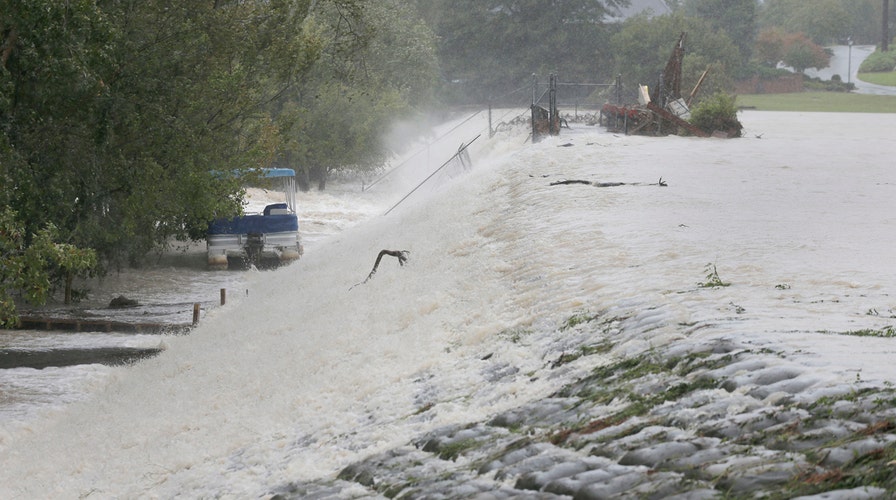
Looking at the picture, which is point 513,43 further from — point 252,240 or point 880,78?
point 252,240

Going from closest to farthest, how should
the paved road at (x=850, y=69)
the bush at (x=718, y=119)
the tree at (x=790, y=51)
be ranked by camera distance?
the bush at (x=718, y=119), the paved road at (x=850, y=69), the tree at (x=790, y=51)

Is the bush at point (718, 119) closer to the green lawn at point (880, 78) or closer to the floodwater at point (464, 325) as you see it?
the floodwater at point (464, 325)

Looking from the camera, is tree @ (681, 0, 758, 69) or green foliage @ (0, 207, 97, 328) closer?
green foliage @ (0, 207, 97, 328)

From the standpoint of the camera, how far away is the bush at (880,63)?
98125mm

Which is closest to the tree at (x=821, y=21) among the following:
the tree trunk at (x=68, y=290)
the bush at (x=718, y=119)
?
the bush at (x=718, y=119)

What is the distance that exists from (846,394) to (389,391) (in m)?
5.86

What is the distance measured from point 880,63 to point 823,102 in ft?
78.2

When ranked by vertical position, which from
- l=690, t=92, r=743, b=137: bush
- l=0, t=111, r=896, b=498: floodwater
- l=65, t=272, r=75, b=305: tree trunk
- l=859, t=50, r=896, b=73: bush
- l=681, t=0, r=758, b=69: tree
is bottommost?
l=65, t=272, r=75, b=305: tree trunk

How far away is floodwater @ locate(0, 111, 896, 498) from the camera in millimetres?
11586

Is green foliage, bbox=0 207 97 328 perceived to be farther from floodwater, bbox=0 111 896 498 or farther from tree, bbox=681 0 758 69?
tree, bbox=681 0 758 69

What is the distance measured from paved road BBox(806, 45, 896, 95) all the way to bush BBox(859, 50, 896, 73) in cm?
87

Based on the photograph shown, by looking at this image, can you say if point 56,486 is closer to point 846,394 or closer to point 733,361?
point 733,361

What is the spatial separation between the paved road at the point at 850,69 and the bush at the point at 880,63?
870 mm

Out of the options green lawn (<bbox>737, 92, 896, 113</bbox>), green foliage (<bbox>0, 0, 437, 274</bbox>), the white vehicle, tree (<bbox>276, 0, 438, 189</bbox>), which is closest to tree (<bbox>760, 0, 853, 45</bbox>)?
green lawn (<bbox>737, 92, 896, 113</bbox>)
